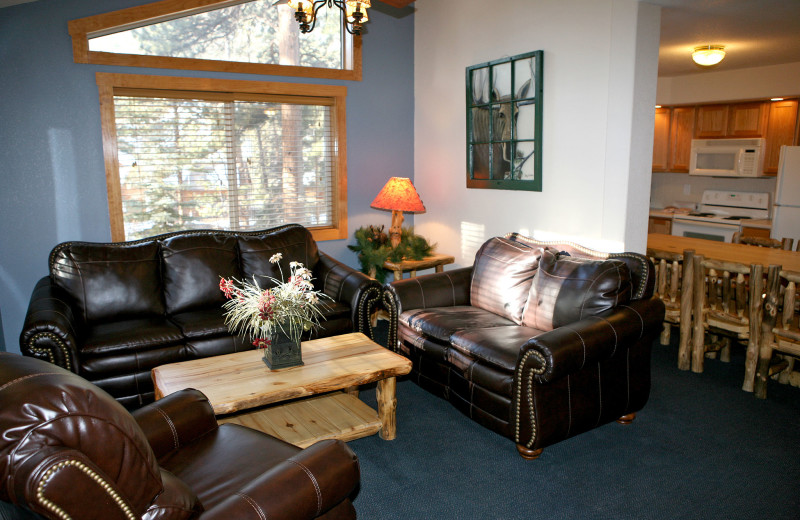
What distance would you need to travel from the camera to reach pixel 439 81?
5.21m

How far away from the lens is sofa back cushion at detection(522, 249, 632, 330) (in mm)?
3141

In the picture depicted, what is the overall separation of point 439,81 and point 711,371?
127 inches

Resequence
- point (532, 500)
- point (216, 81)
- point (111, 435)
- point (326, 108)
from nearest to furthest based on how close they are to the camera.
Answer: point (111, 435) < point (532, 500) < point (216, 81) < point (326, 108)

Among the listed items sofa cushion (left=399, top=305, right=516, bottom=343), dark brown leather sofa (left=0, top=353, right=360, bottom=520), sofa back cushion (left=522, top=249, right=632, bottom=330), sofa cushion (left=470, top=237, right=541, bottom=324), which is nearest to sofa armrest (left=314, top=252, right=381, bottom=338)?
sofa cushion (left=399, top=305, right=516, bottom=343)

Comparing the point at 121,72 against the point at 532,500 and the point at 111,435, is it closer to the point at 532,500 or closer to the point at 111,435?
the point at 111,435

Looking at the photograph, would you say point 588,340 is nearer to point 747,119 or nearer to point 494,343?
point 494,343

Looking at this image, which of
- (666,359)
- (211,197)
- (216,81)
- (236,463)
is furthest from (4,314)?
(666,359)

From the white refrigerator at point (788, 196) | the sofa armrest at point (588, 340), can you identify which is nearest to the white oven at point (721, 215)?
the white refrigerator at point (788, 196)

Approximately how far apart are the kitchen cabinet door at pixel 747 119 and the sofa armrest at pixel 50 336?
6.79 meters

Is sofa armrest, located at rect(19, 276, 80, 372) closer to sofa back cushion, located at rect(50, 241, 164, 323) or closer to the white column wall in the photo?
sofa back cushion, located at rect(50, 241, 164, 323)

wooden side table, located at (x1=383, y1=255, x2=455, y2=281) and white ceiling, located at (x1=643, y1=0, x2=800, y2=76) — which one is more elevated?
white ceiling, located at (x1=643, y1=0, x2=800, y2=76)

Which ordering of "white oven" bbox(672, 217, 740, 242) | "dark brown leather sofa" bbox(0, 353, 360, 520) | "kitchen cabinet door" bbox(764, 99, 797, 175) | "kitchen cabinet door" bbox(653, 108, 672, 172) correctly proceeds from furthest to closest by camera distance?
"kitchen cabinet door" bbox(653, 108, 672, 172) → "white oven" bbox(672, 217, 740, 242) → "kitchen cabinet door" bbox(764, 99, 797, 175) → "dark brown leather sofa" bbox(0, 353, 360, 520)

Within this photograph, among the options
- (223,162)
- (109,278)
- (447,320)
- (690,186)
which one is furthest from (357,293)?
(690,186)

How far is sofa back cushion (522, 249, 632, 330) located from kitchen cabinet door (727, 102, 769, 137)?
4341mm
